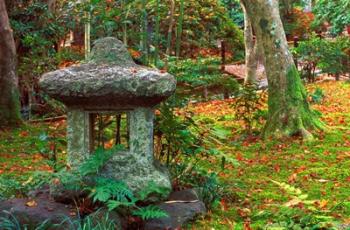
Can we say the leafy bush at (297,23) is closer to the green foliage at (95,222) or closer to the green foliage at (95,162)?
the green foliage at (95,162)

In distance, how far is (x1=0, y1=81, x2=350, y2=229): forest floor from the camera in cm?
495

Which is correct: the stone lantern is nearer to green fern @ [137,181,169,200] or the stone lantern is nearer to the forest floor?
green fern @ [137,181,169,200]

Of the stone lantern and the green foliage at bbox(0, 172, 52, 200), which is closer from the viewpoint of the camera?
the stone lantern

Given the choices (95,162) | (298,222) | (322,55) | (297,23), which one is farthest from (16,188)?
(297,23)

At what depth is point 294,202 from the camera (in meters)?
4.54

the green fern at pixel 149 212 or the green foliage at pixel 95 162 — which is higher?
the green foliage at pixel 95 162

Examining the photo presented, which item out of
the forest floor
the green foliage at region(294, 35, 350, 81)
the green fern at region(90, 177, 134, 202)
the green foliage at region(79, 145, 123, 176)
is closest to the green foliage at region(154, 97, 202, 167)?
the forest floor

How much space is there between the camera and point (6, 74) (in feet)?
34.9

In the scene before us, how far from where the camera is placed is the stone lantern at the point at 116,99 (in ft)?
15.4

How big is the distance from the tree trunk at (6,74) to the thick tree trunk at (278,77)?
4762 millimetres

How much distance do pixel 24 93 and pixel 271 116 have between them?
7.26 meters

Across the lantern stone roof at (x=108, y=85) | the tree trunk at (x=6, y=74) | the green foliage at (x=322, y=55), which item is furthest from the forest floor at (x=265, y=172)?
the green foliage at (x=322, y=55)

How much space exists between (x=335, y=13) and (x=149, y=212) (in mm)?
18563

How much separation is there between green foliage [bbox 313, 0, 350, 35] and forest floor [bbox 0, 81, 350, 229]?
10075mm
